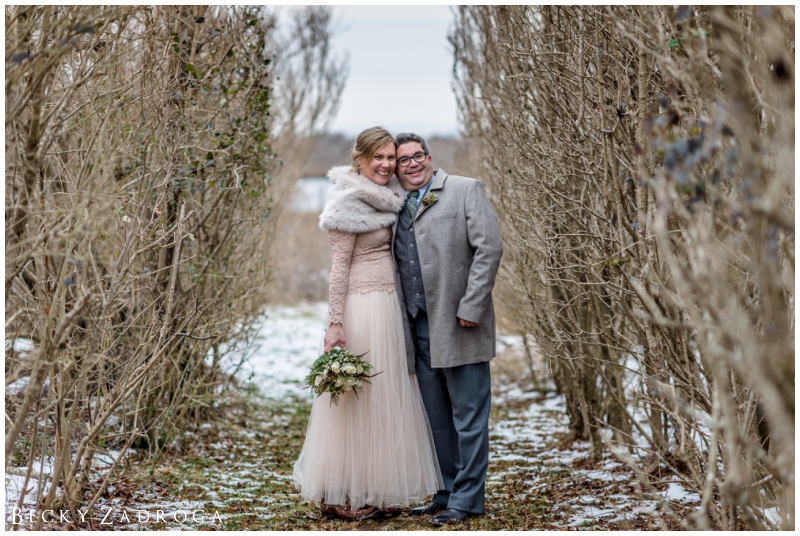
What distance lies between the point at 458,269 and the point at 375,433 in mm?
962

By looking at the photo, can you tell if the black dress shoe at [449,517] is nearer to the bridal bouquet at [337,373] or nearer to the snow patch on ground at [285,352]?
the bridal bouquet at [337,373]

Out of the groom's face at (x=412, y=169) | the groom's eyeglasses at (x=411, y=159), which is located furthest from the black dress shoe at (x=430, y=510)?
the groom's eyeglasses at (x=411, y=159)

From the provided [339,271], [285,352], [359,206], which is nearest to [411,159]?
[359,206]

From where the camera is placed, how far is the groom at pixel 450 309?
152 inches

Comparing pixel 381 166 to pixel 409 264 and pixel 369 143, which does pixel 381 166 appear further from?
pixel 409 264

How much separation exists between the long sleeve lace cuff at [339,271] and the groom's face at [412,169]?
45 centimetres

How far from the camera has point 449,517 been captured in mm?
3828

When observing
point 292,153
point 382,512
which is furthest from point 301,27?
point 382,512

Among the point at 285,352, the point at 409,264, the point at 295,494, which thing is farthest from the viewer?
the point at 285,352

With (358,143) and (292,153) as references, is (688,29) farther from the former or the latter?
(292,153)

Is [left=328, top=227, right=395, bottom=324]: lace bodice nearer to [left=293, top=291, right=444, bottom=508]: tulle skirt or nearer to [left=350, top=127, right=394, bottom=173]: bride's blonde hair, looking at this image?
[left=293, top=291, right=444, bottom=508]: tulle skirt

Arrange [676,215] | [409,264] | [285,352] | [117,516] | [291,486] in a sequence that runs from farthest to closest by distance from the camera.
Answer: [285,352] → [291,486] → [409,264] → [117,516] → [676,215]

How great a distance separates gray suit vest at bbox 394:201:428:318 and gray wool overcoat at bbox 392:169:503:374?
47 millimetres

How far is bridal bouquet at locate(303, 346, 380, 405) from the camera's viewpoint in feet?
12.4
